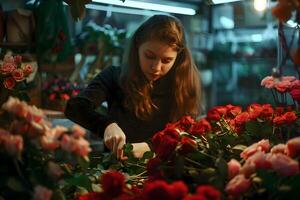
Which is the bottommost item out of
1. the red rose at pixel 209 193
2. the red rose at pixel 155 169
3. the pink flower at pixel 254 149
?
the red rose at pixel 155 169

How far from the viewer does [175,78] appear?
1.72 meters

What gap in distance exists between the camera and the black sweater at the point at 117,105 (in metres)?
1.55

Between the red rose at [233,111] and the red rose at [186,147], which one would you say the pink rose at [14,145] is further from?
the red rose at [233,111]

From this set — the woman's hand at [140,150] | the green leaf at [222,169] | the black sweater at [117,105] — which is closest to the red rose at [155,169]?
the green leaf at [222,169]

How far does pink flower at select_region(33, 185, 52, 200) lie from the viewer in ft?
2.08

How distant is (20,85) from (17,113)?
0.60 m

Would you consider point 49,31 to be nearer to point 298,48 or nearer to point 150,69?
point 150,69

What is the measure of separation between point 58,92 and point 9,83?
217cm

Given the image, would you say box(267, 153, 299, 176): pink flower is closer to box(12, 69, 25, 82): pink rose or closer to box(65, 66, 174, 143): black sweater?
box(12, 69, 25, 82): pink rose

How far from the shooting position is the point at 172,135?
93 cm

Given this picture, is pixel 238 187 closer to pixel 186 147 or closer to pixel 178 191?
pixel 178 191

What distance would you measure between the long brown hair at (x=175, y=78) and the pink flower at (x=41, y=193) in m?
0.98

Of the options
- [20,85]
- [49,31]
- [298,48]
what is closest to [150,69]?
[20,85]

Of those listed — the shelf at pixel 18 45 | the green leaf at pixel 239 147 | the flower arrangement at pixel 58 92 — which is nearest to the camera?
the green leaf at pixel 239 147
